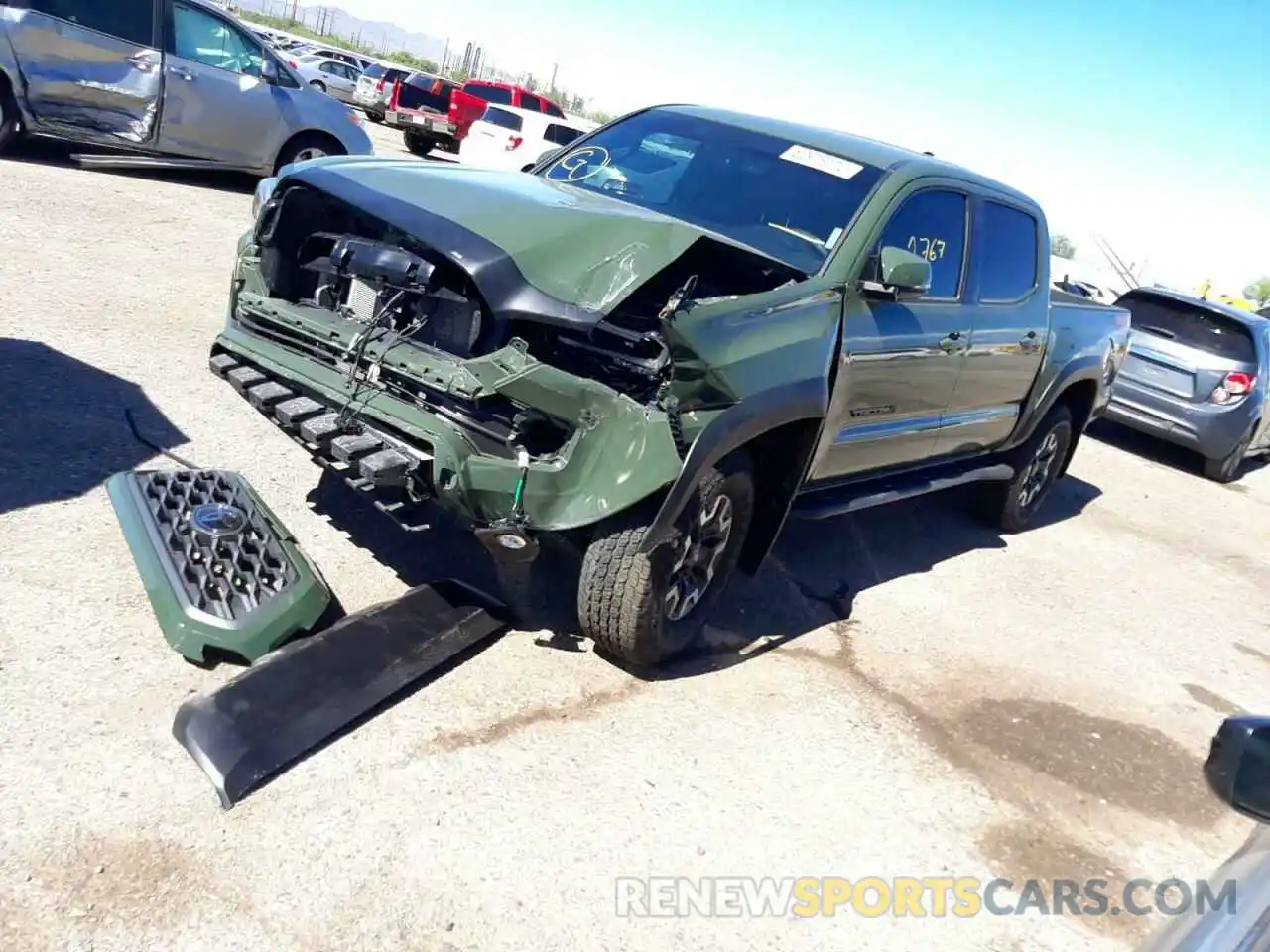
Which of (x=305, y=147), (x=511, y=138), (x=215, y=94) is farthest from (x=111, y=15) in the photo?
(x=511, y=138)

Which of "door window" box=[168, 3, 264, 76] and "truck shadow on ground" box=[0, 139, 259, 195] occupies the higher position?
"door window" box=[168, 3, 264, 76]

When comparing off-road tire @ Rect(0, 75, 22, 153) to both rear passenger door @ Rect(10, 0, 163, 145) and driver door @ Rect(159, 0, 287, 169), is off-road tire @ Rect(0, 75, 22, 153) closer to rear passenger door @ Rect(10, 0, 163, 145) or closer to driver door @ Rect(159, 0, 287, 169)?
rear passenger door @ Rect(10, 0, 163, 145)

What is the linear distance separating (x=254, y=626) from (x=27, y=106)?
7.22m

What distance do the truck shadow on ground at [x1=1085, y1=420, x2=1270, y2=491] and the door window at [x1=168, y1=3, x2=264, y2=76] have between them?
30.4 feet

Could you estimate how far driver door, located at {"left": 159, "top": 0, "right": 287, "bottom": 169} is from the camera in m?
9.13

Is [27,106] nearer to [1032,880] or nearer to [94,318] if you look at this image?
[94,318]

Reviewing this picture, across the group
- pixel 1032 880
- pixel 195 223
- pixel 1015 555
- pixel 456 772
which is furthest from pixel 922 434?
pixel 195 223

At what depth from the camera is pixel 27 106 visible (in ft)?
27.7

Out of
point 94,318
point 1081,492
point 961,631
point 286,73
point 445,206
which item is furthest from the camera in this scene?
point 286,73

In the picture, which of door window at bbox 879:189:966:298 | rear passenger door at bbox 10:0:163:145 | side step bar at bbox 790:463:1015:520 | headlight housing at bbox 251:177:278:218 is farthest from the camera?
rear passenger door at bbox 10:0:163:145

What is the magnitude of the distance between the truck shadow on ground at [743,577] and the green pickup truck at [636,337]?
0.28 m

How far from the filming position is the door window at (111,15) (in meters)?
8.41

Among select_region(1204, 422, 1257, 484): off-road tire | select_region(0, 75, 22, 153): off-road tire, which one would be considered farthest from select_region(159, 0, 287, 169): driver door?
select_region(1204, 422, 1257, 484): off-road tire

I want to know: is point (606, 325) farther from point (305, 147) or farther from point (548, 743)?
point (305, 147)
